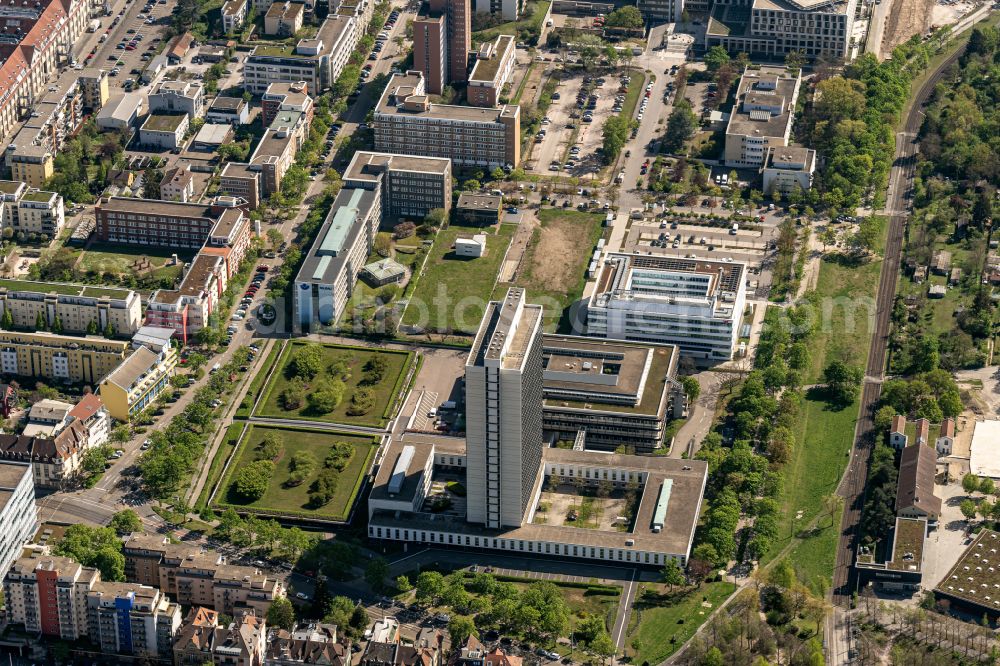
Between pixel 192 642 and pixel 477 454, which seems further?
pixel 477 454

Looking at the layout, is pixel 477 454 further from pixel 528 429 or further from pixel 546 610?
pixel 546 610

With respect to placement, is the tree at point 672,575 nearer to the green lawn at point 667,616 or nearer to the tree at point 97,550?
the green lawn at point 667,616

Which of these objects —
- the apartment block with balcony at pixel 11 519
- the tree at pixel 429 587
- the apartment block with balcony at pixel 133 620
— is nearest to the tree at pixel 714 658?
the tree at pixel 429 587

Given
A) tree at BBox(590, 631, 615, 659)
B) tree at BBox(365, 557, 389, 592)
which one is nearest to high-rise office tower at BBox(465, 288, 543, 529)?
tree at BBox(365, 557, 389, 592)

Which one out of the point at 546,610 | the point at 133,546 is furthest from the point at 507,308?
the point at 133,546

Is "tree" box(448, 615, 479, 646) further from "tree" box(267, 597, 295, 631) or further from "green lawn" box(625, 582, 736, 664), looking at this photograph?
"tree" box(267, 597, 295, 631)
